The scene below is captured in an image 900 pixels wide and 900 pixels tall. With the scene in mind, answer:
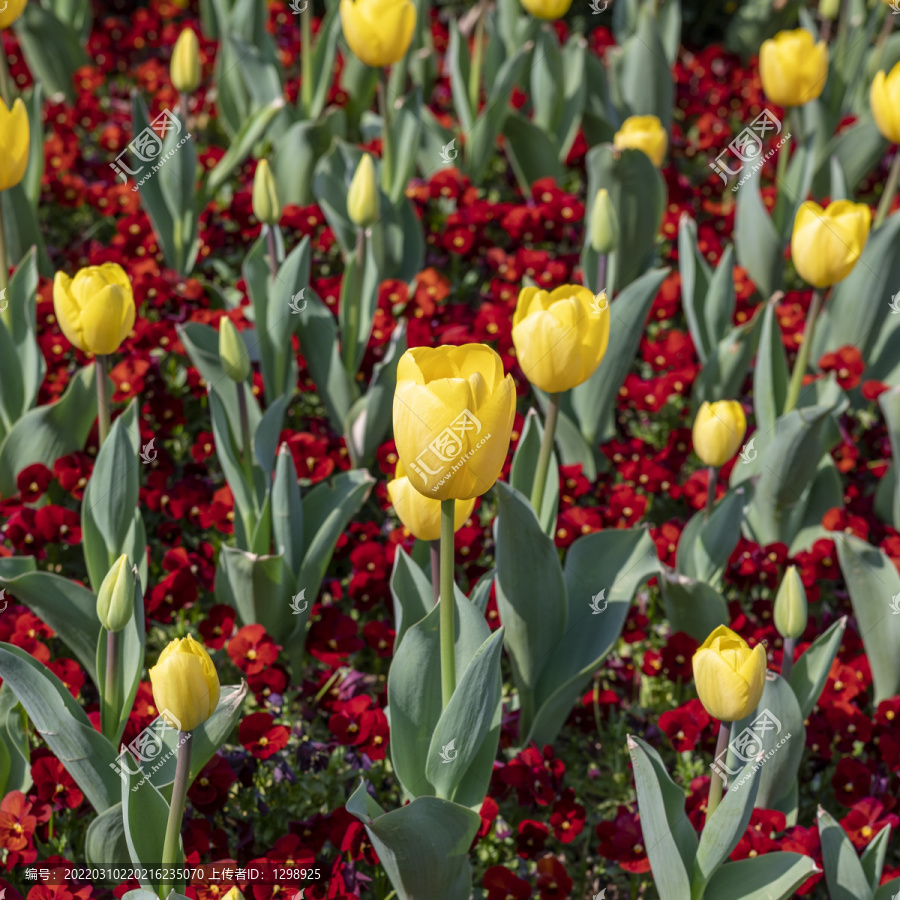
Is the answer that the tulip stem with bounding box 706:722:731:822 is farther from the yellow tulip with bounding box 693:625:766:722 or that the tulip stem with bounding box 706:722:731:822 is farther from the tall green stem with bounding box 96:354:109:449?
the tall green stem with bounding box 96:354:109:449

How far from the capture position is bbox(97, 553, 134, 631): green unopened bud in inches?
55.1

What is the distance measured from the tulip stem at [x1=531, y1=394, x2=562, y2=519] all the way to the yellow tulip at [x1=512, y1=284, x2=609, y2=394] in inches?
3.5

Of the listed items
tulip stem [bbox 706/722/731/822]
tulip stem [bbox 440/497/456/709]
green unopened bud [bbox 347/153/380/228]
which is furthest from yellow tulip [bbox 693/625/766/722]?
green unopened bud [bbox 347/153/380/228]

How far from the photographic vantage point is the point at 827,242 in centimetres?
206

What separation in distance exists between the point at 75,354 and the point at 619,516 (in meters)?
1.43

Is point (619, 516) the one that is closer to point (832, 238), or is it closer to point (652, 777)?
point (832, 238)

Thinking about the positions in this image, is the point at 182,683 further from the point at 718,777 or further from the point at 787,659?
the point at 787,659

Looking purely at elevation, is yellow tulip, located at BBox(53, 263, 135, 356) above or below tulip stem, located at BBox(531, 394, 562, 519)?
Answer: above

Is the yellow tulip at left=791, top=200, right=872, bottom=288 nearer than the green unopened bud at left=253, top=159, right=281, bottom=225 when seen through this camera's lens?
Yes

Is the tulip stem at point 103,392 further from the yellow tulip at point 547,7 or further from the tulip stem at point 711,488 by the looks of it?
the yellow tulip at point 547,7

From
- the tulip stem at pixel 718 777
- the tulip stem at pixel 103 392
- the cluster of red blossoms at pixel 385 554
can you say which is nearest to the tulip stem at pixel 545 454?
the cluster of red blossoms at pixel 385 554

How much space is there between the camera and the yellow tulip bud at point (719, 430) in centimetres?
187

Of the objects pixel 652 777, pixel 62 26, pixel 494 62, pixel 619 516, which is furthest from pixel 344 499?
pixel 62 26

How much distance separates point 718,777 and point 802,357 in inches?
42.9
